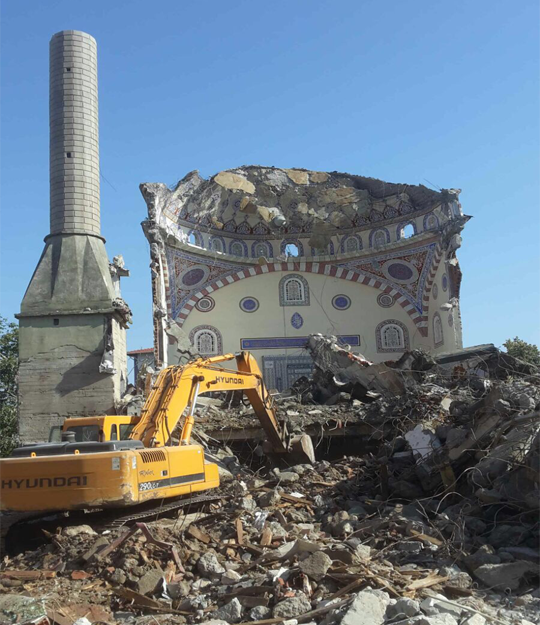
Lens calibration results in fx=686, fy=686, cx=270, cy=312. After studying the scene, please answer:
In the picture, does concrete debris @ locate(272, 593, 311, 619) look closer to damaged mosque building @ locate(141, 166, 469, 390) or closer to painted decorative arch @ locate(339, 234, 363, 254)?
damaged mosque building @ locate(141, 166, 469, 390)

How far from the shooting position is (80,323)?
45.8ft

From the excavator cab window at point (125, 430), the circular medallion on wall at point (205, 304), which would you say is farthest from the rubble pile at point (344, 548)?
the circular medallion on wall at point (205, 304)

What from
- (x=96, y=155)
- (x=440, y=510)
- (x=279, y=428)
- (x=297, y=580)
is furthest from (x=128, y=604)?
(x=96, y=155)

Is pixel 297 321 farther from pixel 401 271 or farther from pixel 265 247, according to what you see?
pixel 401 271

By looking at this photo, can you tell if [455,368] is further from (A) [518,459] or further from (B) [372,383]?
(A) [518,459]

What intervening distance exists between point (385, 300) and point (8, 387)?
439 inches

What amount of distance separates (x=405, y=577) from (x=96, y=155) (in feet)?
40.3

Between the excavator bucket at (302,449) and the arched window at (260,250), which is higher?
the arched window at (260,250)

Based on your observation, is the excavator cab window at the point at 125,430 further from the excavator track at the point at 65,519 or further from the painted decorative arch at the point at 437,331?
the painted decorative arch at the point at 437,331

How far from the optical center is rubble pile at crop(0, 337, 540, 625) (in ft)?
16.0

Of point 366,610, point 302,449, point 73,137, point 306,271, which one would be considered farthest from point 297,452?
point 306,271

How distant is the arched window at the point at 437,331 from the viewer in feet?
62.2

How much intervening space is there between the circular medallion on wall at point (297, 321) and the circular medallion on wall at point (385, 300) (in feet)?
7.66

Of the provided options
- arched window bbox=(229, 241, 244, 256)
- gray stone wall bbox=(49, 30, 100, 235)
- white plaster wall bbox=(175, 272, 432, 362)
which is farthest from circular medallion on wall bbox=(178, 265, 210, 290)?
gray stone wall bbox=(49, 30, 100, 235)
